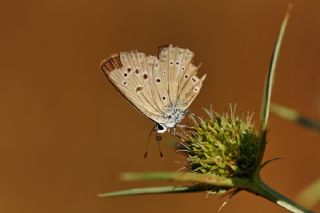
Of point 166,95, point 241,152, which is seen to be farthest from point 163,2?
point 241,152

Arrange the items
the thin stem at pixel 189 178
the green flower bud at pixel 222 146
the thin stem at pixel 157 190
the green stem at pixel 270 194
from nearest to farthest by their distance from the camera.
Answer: the thin stem at pixel 189 178 → the green stem at pixel 270 194 → the thin stem at pixel 157 190 → the green flower bud at pixel 222 146

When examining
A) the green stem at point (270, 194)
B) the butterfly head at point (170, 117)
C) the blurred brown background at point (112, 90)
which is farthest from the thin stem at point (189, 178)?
the blurred brown background at point (112, 90)

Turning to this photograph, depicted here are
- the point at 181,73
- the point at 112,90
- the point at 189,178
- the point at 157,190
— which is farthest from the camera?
the point at 112,90

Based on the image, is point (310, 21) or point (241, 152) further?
point (310, 21)

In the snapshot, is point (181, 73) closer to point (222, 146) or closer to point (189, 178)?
point (222, 146)

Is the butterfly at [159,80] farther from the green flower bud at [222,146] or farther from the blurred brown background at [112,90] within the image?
the blurred brown background at [112,90]

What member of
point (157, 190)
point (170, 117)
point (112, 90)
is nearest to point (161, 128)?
point (170, 117)

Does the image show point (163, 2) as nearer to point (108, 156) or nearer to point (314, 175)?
point (108, 156)
